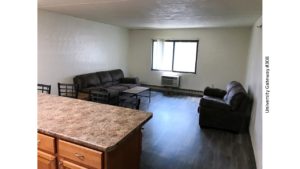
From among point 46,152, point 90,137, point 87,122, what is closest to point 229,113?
point 87,122

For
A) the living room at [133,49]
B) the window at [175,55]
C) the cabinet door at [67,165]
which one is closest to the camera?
the cabinet door at [67,165]

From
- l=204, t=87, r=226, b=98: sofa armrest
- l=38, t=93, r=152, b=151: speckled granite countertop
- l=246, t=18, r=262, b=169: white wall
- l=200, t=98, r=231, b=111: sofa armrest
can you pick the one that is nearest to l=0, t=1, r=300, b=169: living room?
l=246, t=18, r=262, b=169: white wall

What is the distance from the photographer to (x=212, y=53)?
7.04 metres

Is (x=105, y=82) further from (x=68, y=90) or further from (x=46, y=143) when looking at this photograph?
(x=46, y=143)

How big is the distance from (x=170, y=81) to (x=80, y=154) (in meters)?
6.15

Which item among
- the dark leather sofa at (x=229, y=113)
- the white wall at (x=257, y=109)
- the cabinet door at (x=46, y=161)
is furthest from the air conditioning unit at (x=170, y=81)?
the cabinet door at (x=46, y=161)

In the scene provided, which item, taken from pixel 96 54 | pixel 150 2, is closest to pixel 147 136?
pixel 150 2

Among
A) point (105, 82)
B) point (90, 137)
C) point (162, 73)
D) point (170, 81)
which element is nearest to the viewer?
point (90, 137)

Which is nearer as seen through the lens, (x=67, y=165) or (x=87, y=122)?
(x=67, y=165)

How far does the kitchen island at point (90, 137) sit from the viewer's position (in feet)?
5.11

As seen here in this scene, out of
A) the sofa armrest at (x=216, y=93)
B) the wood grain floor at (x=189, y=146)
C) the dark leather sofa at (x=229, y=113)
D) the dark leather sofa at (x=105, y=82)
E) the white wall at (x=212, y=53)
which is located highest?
the white wall at (x=212, y=53)

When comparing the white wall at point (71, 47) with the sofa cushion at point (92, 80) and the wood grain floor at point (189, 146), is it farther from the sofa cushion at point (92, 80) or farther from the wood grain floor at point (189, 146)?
the wood grain floor at point (189, 146)

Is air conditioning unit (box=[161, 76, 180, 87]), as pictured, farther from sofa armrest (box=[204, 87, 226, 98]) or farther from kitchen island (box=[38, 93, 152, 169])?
kitchen island (box=[38, 93, 152, 169])

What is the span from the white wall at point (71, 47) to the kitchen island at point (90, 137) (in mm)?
3019
